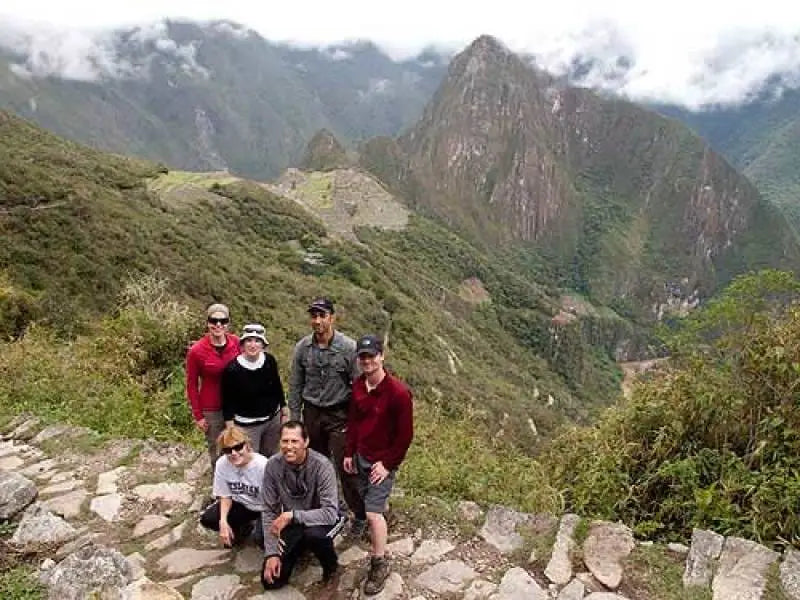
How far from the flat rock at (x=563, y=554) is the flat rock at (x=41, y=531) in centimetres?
398

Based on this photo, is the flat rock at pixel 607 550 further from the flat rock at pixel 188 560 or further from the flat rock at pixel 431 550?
the flat rock at pixel 188 560

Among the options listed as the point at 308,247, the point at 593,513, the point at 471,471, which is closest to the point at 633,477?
the point at 593,513

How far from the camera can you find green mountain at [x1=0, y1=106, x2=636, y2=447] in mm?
11969

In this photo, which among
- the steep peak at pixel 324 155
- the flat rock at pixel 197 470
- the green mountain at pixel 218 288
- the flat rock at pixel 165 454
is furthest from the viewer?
the steep peak at pixel 324 155

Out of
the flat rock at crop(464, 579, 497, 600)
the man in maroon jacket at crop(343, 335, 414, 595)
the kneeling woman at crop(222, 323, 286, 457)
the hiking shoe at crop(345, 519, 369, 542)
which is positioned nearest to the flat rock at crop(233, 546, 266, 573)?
the hiking shoe at crop(345, 519, 369, 542)

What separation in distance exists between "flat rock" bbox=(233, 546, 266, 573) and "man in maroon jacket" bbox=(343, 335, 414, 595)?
0.52m

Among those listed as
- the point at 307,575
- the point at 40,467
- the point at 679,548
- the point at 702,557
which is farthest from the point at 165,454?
the point at 702,557

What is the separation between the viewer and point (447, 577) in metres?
5.21

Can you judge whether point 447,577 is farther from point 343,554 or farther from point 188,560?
point 188,560

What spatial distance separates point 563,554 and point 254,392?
2906mm

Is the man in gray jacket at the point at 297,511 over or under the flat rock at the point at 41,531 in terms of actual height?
over

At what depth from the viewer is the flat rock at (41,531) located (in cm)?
563

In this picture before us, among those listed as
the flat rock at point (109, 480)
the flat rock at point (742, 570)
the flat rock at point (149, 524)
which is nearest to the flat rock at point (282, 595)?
the flat rock at point (149, 524)

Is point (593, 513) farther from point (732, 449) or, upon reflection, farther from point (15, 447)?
point (15, 447)
